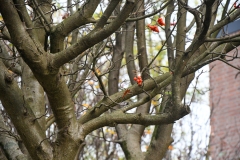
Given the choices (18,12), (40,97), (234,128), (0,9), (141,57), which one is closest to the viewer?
(0,9)

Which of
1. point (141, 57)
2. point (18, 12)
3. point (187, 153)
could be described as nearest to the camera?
point (18, 12)

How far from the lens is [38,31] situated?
4594 millimetres

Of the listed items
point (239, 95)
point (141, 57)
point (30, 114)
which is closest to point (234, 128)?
point (239, 95)

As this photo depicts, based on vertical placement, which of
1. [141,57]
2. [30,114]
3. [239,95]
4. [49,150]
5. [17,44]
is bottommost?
[49,150]

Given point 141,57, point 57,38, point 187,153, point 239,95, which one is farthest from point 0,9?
point 239,95

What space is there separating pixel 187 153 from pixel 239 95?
10.0ft

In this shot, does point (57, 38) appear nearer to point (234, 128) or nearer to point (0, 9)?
point (0, 9)

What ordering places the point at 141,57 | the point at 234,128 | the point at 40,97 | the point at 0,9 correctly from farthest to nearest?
the point at 234,128 < the point at 141,57 < the point at 40,97 < the point at 0,9

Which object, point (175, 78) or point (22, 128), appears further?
point (22, 128)

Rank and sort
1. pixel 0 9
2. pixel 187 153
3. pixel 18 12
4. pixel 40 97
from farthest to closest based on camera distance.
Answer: pixel 187 153, pixel 40 97, pixel 18 12, pixel 0 9

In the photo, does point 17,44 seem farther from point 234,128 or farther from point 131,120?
point 234,128

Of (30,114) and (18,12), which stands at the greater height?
(18,12)

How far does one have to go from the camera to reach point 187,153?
25.3ft

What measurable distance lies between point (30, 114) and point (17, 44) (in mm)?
670
